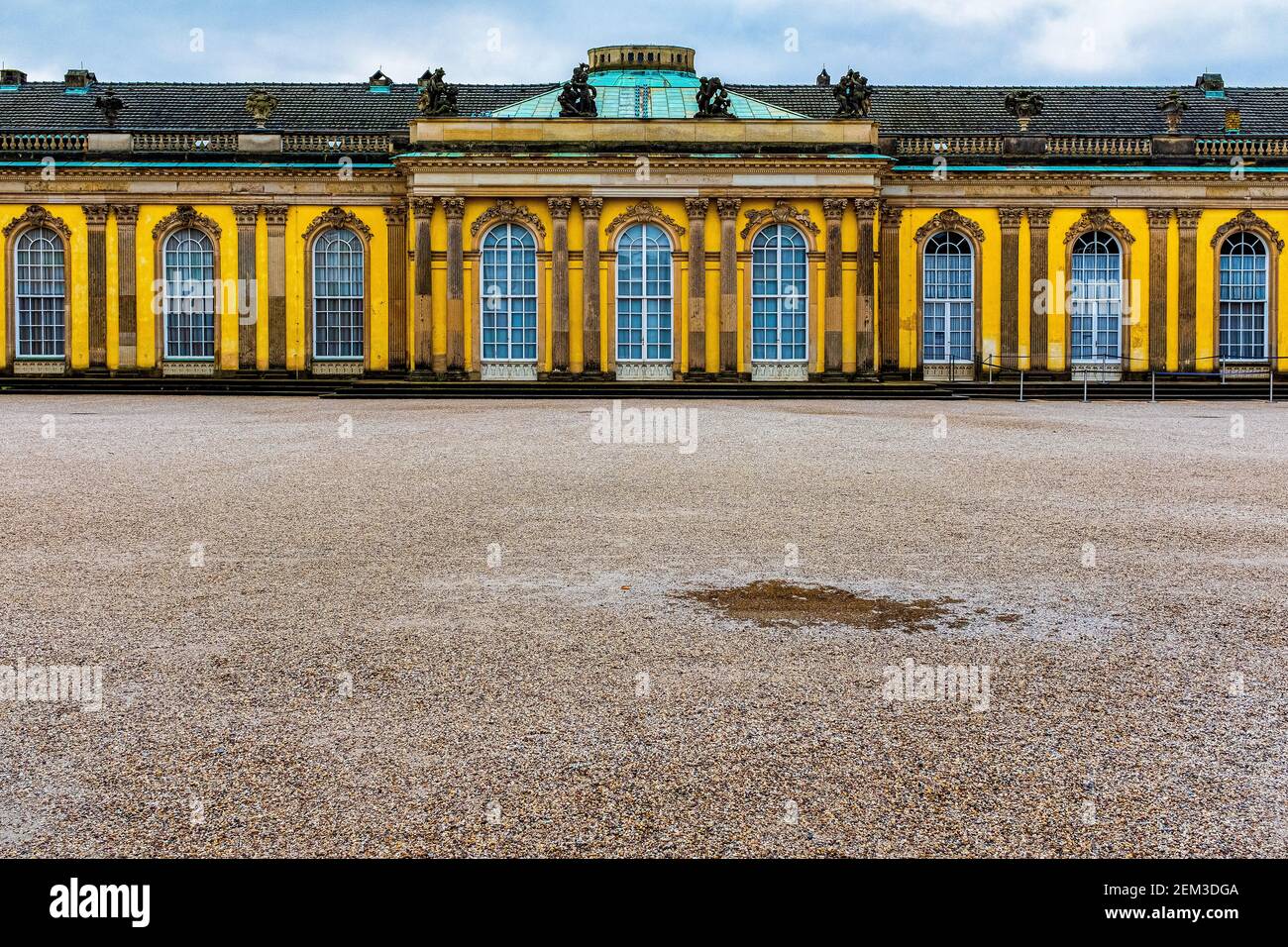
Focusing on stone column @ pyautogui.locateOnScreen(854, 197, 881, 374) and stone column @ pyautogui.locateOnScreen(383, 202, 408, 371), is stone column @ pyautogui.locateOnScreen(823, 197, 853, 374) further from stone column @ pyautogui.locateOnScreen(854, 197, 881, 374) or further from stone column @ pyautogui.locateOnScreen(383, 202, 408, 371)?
stone column @ pyautogui.locateOnScreen(383, 202, 408, 371)

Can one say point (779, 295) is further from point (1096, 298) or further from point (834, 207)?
point (1096, 298)

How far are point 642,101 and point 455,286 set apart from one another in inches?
308

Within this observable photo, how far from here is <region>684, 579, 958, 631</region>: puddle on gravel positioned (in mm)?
7266

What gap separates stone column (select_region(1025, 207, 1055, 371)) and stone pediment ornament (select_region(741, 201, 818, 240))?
679 cm

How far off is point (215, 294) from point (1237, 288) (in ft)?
97.1

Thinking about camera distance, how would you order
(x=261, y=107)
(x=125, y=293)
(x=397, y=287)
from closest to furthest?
(x=397, y=287)
(x=125, y=293)
(x=261, y=107)

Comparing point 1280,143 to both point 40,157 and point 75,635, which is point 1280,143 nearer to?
point 40,157

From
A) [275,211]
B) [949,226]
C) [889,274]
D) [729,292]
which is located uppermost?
[275,211]

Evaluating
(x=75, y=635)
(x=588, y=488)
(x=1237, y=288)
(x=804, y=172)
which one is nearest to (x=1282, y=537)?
(x=588, y=488)

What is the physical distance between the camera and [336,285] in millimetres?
40688

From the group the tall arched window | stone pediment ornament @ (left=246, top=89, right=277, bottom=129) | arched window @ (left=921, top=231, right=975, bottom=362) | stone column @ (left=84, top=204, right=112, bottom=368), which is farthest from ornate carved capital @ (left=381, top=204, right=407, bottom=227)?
arched window @ (left=921, top=231, right=975, bottom=362)

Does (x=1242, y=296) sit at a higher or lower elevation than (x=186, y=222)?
lower

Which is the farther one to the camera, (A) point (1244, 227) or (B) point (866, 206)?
(A) point (1244, 227)

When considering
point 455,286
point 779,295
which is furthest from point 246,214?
point 779,295
